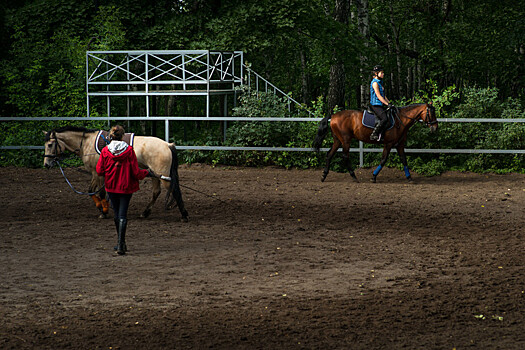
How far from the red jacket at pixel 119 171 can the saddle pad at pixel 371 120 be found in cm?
836

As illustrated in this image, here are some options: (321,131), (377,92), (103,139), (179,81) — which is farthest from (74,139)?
(179,81)

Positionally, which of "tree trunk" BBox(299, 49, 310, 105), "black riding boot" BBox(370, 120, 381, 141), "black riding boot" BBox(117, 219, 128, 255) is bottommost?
"black riding boot" BBox(117, 219, 128, 255)

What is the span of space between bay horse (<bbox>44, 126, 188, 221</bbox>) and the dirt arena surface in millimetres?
401

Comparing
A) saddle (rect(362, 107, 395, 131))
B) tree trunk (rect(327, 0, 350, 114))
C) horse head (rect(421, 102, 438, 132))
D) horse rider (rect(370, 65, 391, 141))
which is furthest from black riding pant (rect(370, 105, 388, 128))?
tree trunk (rect(327, 0, 350, 114))

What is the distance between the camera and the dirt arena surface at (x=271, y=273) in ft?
20.3

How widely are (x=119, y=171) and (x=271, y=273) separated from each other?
2537 mm

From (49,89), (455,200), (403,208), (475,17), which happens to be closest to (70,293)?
(403,208)

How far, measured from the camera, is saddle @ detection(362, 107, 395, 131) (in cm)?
1627

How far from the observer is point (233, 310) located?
687 centimetres

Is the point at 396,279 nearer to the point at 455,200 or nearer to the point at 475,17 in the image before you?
the point at 455,200

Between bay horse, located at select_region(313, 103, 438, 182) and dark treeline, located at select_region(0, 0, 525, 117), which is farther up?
dark treeline, located at select_region(0, 0, 525, 117)

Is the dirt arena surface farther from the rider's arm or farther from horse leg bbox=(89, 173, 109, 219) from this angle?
the rider's arm

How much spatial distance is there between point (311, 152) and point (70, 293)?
12197 millimetres

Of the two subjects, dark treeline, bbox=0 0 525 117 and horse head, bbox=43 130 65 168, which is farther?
dark treeline, bbox=0 0 525 117
